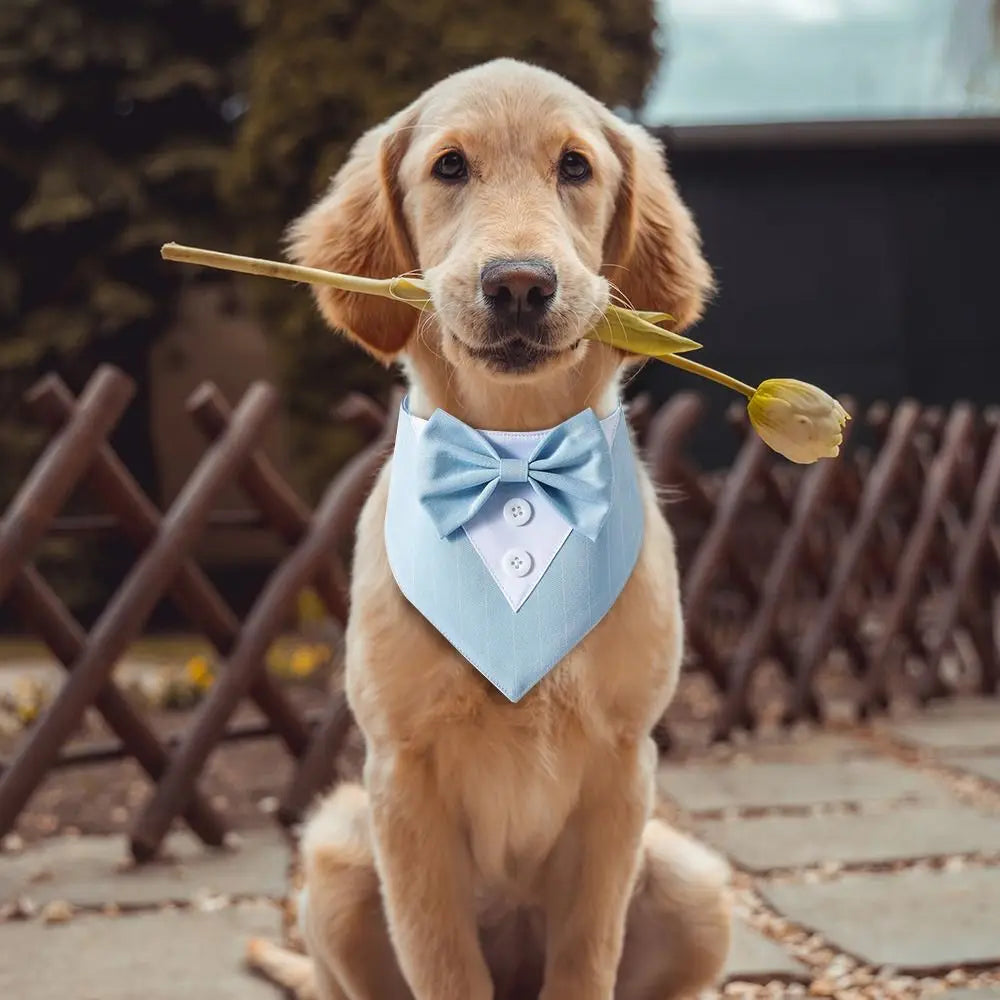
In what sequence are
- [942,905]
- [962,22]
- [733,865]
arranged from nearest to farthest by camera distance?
[942,905] → [733,865] → [962,22]

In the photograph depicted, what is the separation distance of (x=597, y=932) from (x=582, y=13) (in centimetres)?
508

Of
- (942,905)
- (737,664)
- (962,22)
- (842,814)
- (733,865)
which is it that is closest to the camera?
(942,905)

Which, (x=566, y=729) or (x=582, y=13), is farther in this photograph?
(x=582, y=13)

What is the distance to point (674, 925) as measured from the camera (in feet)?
7.52

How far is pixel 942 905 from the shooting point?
3088 millimetres

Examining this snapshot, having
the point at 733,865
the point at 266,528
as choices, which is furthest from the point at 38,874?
the point at 733,865

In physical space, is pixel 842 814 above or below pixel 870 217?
below

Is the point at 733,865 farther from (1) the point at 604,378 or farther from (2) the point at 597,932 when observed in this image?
(1) the point at 604,378

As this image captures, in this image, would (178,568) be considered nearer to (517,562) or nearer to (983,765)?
(517,562)

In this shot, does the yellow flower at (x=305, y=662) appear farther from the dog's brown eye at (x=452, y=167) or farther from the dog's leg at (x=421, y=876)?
the dog's brown eye at (x=452, y=167)

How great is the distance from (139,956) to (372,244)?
66.7 inches

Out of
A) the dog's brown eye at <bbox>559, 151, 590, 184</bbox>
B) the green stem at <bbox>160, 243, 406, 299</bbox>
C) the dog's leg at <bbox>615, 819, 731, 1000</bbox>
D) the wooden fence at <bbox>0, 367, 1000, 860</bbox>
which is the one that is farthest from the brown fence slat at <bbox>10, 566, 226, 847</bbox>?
the dog's brown eye at <bbox>559, 151, 590, 184</bbox>

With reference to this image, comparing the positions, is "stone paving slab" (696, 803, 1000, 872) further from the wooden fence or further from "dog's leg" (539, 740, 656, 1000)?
"dog's leg" (539, 740, 656, 1000)

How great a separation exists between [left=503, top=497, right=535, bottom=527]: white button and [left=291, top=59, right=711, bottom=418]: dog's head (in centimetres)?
20
